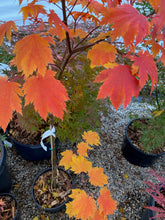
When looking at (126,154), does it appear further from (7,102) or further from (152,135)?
(7,102)

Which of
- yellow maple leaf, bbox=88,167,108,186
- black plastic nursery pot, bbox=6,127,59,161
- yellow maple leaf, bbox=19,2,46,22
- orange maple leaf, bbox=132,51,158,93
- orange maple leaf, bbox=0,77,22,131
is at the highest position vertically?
yellow maple leaf, bbox=19,2,46,22

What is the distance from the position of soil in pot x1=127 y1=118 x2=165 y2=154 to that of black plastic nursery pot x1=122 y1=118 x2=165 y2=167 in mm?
46

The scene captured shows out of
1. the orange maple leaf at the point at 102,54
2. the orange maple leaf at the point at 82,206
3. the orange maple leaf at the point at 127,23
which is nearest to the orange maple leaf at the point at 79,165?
the orange maple leaf at the point at 82,206

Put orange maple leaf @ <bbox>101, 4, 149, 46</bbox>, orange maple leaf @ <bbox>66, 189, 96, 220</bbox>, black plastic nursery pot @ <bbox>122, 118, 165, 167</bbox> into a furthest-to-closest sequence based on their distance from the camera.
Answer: black plastic nursery pot @ <bbox>122, 118, 165, 167</bbox> → orange maple leaf @ <bbox>66, 189, 96, 220</bbox> → orange maple leaf @ <bbox>101, 4, 149, 46</bbox>

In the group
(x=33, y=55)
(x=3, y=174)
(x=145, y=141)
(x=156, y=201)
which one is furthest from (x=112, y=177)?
(x=33, y=55)

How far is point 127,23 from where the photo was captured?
46 centimetres

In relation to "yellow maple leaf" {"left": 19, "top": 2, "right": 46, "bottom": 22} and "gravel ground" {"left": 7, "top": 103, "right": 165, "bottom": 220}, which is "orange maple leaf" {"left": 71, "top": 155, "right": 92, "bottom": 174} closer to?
"gravel ground" {"left": 7, "top": 103, "right": 165, "bottom": 220}

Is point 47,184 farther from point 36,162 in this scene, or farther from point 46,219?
point 36,162

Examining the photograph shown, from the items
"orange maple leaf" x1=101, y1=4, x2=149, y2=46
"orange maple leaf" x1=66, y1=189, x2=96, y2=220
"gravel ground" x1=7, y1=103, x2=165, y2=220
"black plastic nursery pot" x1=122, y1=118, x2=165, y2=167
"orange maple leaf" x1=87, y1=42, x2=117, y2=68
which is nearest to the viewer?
"orange maple leaf" x1=101, y1=4, x2=149, y2=46

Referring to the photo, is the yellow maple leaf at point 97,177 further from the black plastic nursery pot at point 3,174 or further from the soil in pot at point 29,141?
the black plastic nursery pot at point 3,174

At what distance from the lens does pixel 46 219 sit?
125 centimetres

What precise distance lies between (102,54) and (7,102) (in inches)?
14.5

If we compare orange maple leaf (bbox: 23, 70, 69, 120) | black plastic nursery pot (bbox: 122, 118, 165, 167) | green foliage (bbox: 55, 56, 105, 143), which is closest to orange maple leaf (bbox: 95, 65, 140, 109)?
orange maple leaf (bbox: 23, 70, 69, 120)

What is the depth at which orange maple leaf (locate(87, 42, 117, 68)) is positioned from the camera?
564 mm
